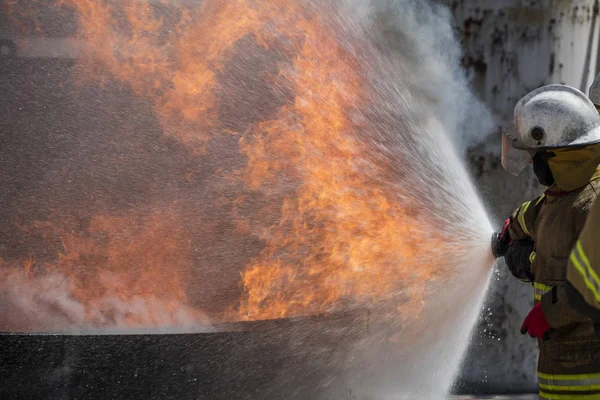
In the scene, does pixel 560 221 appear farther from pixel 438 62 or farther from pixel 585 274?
pixel 438 62

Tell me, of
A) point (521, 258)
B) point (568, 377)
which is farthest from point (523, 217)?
point (568, 377)

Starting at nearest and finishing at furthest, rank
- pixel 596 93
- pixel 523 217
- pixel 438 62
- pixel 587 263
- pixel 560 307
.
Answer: pixel 587 263 < pixel 560 307 < pixel 523 217 < pixel 596 93 < pixel 438 62

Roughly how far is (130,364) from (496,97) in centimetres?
294

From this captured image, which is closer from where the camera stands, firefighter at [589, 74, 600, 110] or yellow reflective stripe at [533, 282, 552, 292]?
yellow reflective stripe at [533, 282, 552, 292]

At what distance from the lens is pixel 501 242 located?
11.4 feet

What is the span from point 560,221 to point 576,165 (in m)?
0.23

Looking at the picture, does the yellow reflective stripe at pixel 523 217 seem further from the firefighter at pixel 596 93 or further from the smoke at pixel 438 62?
the smoke at pixel 438 62

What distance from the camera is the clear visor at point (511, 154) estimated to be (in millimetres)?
3184

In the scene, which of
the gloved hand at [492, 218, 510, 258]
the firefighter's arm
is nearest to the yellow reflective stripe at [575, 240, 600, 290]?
the firefighter's arm

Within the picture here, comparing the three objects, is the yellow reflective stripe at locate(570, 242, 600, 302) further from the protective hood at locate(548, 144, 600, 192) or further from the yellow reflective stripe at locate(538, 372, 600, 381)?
the protective hood at locate(548, 144, 600, 192)

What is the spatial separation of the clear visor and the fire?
1.34 m

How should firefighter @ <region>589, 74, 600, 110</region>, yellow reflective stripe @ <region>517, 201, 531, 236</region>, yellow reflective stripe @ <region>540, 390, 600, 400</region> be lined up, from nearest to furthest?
yellow reflective stripe @ <region>540, 390, 600, 400</region> < yellow reflective stripe @ <region>517, 201, 531, 236</region> < firefighter @ <region>589, 74, 600, 110</region>

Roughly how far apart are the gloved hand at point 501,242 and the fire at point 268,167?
102 cm

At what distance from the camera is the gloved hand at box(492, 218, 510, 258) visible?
3.46 metres
